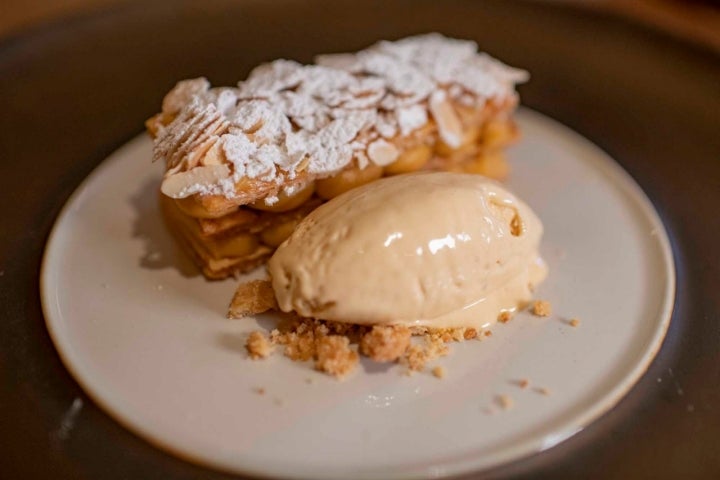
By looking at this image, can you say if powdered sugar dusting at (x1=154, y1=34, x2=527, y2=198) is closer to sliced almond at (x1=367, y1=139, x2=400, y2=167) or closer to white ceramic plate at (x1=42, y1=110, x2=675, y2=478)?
sliced almond at (x1=367, y1=139, x2=400, y2=167)

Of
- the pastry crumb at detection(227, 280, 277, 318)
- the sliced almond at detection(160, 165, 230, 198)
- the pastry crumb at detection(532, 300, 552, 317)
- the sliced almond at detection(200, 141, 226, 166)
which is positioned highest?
the sliced almond at detection(200, 141, 226, 166)

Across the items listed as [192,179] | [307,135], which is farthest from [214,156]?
[307,135]

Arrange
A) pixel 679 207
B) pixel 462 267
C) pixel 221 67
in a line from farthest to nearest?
1. pixel 221 67
2. pixel 679 207
3. pixel 462 267

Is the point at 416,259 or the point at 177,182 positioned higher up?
the point at 177,182

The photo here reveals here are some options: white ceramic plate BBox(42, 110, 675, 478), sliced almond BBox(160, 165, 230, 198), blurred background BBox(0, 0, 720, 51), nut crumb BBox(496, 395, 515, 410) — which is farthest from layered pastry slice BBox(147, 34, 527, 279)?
blurred background BBox(0, 0, 720, 51)

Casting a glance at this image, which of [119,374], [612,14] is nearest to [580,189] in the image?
[612,14]

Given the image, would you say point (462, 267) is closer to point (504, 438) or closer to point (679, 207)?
point (504, 438)

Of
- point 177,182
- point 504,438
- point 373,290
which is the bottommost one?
point 504,438
